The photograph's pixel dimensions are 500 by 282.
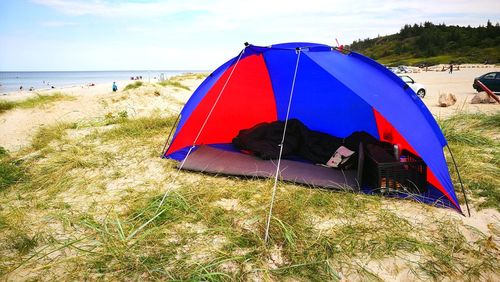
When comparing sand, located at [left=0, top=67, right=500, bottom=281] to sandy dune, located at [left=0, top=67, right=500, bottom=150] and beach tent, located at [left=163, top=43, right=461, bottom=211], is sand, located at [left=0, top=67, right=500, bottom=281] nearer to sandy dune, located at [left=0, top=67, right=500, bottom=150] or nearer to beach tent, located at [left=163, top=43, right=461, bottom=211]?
sandy dune, located at [left=0, top=67, right=500, bottom=150]

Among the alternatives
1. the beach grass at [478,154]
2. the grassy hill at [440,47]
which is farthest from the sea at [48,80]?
the grassy hill at [440,47]

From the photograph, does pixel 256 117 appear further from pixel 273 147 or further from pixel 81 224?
pixel 81 224

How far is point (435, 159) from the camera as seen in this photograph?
10.8 feet

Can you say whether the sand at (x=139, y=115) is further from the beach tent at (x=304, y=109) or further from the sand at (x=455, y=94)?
the beach tent at (x=304, y=109)

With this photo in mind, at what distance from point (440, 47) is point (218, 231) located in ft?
277

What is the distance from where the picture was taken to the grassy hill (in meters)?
58.5

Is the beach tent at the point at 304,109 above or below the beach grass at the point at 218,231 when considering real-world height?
above

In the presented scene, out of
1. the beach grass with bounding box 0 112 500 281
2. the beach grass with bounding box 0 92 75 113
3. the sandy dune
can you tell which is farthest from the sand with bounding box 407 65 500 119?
the beach grass with bounding box 0 92 75 113

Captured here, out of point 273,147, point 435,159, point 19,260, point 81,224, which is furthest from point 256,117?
point 19,260

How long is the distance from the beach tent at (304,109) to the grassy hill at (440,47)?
189ft

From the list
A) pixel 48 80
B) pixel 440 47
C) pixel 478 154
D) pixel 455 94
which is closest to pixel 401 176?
pixel 478 154

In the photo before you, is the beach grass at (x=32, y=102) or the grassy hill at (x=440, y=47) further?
the grassy hill at (x=440, y=47)

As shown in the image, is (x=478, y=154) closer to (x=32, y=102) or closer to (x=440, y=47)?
(x=32, y=102)

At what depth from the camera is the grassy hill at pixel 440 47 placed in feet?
192
